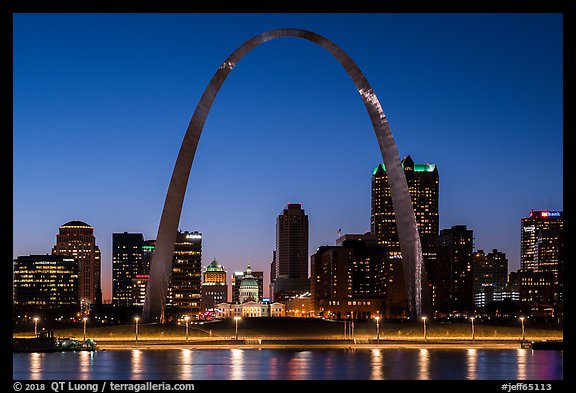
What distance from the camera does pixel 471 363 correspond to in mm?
45750

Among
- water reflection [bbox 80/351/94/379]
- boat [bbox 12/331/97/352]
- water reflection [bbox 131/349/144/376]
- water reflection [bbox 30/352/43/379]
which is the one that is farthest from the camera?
boat [bbox 12/331/97/352]

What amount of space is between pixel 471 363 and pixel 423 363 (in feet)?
8.09

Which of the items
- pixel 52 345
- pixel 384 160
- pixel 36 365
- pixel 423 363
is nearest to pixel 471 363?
pixel 423 363

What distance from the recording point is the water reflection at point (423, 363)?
1502 inches

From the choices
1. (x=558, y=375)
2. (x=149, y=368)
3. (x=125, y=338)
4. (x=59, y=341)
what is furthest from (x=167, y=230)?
(x=558, y=375)

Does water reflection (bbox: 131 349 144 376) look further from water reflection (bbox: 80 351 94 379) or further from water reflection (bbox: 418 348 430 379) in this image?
water reflection (bbox: 418 348 430 379)

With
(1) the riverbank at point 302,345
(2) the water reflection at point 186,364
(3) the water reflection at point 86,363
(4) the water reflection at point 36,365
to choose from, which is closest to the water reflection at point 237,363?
(2) the water reflection at point 186,364

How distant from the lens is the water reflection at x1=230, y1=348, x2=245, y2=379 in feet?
125

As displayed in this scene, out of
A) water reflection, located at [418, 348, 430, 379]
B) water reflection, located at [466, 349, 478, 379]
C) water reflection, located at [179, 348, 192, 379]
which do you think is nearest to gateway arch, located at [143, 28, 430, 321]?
water reflection, located at [418, 348, 430, 379]

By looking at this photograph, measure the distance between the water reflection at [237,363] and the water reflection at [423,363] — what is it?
7.47 m

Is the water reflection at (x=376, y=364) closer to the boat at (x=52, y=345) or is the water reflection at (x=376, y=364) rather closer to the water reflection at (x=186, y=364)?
the water reflection at (x=186, y=364)
